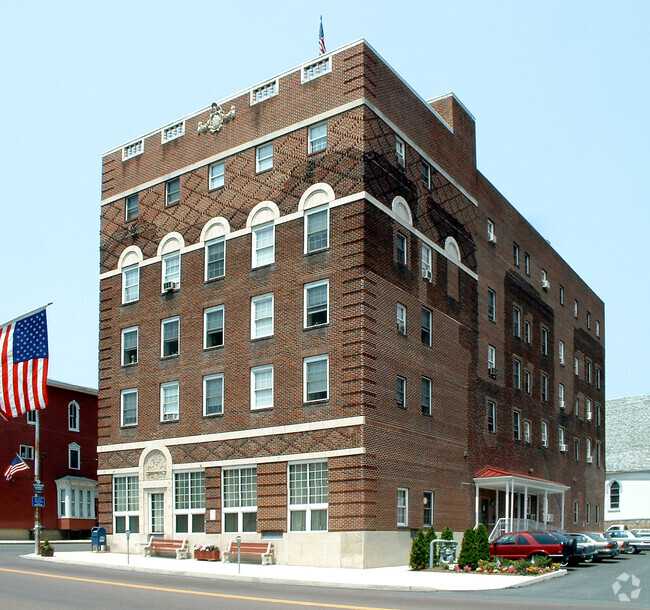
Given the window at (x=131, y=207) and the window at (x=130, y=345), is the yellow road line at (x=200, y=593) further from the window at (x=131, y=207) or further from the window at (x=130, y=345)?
the window at (x=131, y=207)

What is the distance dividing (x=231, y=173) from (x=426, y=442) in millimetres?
14890

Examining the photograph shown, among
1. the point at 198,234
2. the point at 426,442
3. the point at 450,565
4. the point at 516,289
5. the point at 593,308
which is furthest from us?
the point at 593,308

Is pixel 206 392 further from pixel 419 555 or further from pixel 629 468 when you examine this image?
pixel 629 468

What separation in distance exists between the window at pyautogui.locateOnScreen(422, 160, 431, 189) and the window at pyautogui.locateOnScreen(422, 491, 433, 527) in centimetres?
1395

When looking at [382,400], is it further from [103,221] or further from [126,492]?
[103,221]

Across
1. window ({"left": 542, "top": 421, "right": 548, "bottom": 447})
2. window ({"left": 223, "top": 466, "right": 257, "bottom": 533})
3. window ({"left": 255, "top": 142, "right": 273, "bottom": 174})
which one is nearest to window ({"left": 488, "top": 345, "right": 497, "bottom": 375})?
window ({"left": 542, "top": 421, "right": 548, "bottom": 447})

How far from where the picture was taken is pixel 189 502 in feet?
134

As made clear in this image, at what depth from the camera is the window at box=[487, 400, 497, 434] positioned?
4738 cm

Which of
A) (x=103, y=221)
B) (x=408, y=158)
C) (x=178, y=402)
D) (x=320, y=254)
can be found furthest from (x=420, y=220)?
(x=103, y=221)

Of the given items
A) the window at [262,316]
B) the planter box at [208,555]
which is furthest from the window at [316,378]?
the planter box at [208,555]

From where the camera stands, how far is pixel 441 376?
41781 mm

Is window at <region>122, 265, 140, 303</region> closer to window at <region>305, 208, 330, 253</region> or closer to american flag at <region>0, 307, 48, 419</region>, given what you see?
american flag at <region>0, 307, 48, 419</region>

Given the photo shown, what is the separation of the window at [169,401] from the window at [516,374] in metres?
19.9

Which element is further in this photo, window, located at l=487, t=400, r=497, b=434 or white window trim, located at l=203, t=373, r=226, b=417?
window, located at l=487, t=400, r=497, b=434
